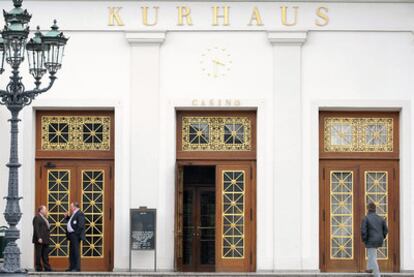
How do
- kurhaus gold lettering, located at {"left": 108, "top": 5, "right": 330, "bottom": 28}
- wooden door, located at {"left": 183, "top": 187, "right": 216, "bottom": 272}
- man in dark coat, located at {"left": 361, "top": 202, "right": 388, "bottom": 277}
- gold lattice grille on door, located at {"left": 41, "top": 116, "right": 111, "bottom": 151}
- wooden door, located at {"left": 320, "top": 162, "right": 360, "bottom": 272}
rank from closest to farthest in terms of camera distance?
1. man in dark coat, located at {"left": 361, "top": 202, "right": 388, "bottom": 277}
2. kurhaus gold lettering, located at {"left": 108, "top": 5, "right": 330, "bottom": 28}
3. wooden door, located at {"left": 320, "top": 162, "right": 360, "bottom": 272}
4. gold lattice grille on door, located at {"left": 41, "top": 116, "right": 111, "bottom": 151}
5. wooden door, located at {"left": 183, "top": 187, "right": 216, "bottom": 272}

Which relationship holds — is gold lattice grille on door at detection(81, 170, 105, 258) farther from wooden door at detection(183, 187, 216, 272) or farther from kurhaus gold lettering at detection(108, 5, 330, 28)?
kurhaus gold lettering at detection(108, 5, 330, 28)

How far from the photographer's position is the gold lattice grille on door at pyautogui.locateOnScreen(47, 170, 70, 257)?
26.8 m

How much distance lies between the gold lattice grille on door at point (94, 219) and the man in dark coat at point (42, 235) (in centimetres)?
106

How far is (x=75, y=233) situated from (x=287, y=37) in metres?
6.36

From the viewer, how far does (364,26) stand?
26.5 metres

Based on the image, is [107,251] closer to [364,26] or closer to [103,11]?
[103,11]

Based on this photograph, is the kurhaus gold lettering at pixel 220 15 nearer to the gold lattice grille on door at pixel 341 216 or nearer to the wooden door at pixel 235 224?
the wooden door at pixel 235 224

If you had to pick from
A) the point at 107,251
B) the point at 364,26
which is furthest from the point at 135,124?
the point at 364,26

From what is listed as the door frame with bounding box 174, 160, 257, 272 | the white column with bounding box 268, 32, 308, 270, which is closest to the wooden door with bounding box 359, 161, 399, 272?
the white column with bounding box 268, 32, 308, 270

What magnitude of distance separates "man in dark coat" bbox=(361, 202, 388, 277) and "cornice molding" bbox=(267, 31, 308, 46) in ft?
14.2

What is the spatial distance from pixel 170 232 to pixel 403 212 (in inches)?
205

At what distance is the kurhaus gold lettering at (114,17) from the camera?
26500mm

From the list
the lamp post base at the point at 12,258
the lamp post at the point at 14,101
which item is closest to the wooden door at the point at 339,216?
the lamp post at the point at 14,101

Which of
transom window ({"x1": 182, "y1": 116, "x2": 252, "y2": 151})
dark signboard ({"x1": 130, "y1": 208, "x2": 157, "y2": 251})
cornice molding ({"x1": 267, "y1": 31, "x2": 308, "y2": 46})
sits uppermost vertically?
cornice molding ({"x1": 267, "y1": 31, "x2": 308, "y2": 46})
